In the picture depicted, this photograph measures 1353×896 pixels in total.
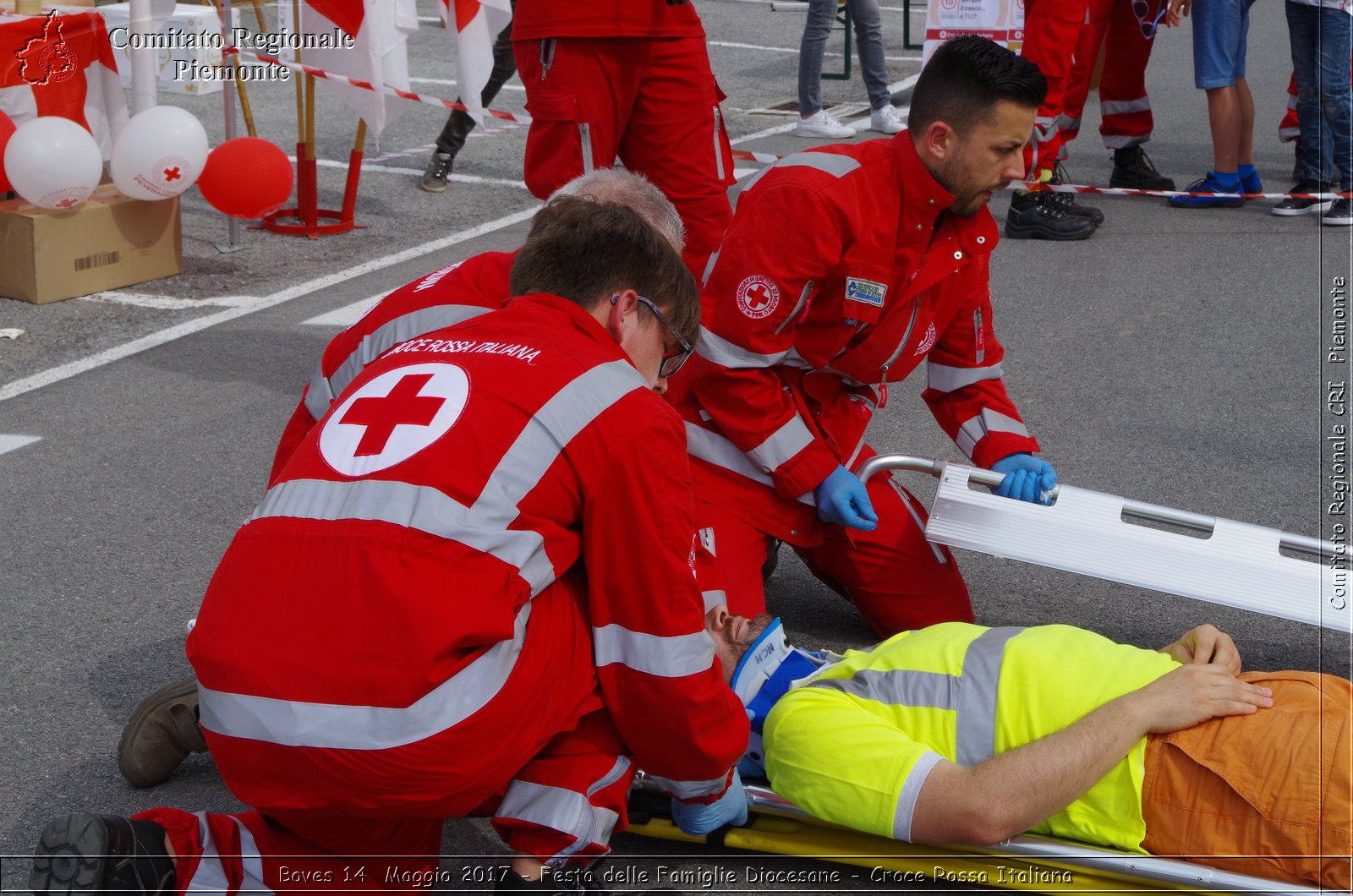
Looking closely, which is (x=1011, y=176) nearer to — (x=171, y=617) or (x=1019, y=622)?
(x=1019, y=622)

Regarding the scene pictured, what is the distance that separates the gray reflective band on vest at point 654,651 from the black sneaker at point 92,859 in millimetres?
757

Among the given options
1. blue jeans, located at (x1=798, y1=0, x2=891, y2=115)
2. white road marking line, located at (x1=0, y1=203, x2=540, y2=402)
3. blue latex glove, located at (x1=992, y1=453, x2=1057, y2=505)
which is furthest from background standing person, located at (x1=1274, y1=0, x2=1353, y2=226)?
blue latex glove, located at (x1=992, y1=453, x2=1057, y2=505)

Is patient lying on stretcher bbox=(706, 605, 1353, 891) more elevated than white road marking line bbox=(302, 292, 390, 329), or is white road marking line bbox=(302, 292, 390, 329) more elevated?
white road marking line bbox=(302, 292, 390, 329)

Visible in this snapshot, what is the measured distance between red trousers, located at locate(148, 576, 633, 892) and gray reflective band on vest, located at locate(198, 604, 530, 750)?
2 cm

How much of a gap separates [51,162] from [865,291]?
12.3ft

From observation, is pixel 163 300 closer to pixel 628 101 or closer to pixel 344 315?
pixel 344 315

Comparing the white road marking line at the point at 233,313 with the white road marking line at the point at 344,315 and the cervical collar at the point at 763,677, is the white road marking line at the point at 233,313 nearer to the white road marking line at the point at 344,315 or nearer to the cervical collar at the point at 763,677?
the white road marking line at the point at 344,315

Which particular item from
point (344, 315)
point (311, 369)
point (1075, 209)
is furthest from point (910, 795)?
point (1075, 209)

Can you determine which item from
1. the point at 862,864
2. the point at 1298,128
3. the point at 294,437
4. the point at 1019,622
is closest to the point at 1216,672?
the point at 862,864

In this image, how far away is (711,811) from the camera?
99.3 inches

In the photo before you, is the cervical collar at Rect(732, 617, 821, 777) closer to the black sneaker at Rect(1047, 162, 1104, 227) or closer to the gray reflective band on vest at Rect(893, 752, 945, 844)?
the gray reflective band on vest at Rect(893, 752, 945, 844)

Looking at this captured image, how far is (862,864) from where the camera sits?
8.48 ft

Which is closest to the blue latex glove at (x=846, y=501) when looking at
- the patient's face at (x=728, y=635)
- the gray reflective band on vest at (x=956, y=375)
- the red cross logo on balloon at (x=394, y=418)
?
the gray reflective band on vest at (x=956, y=375)

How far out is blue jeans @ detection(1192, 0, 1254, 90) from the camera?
7.57m
